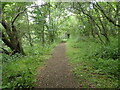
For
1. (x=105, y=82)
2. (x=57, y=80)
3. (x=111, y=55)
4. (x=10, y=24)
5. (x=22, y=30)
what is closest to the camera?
(x=105, y=82)

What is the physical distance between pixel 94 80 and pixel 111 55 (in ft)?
9.71

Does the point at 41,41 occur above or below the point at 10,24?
below

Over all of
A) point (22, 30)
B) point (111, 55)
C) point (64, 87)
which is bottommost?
point (64, 87)

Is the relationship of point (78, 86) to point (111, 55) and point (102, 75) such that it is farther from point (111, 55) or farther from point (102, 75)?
point (111, 55)

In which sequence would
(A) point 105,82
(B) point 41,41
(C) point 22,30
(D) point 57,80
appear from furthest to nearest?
1. (B) point 41,41
2. (C) point 22,30
3. (D) point 57,80
4. (A) point 105,82

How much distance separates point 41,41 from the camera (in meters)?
14.9

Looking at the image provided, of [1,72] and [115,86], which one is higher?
[1,72]

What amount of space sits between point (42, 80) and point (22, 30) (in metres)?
5.56

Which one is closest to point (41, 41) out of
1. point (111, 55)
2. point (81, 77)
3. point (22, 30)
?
point (22, 30)

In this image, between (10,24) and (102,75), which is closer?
(102,75)

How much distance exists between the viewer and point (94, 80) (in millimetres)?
3803

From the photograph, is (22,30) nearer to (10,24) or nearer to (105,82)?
(10,24)

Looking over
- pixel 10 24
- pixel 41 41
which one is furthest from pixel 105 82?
pixel 41 41

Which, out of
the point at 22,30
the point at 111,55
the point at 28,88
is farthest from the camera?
the point at 22,30
